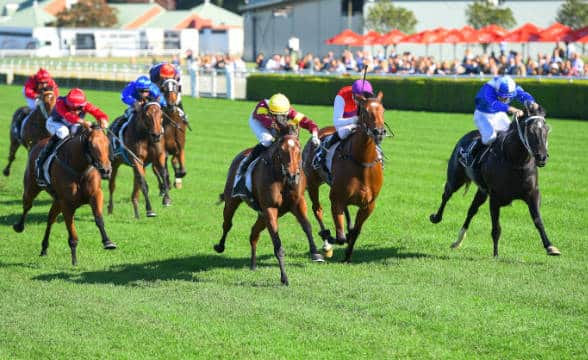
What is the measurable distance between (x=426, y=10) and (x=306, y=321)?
4672cm

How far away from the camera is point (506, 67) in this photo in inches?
1241

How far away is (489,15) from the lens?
4962cm

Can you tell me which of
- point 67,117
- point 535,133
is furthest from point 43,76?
point 535,133

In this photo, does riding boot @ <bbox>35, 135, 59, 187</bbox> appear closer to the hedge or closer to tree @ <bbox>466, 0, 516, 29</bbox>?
the hedge

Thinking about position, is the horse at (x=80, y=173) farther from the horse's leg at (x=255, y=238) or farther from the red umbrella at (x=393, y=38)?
the red umbrella at (x=393, y=38)

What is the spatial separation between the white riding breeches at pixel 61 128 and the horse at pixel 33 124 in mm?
2507

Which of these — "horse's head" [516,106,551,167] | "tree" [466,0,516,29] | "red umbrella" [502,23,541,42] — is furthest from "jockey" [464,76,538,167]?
"tree" [466,0,516,29]

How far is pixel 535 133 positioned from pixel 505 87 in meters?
1.10

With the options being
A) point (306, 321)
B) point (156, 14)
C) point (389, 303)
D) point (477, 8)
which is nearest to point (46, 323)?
point (306, 321)

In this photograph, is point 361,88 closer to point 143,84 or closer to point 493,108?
point 493,108

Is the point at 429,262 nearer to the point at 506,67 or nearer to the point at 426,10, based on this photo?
the point at 506,67

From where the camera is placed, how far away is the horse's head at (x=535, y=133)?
10.2 meters

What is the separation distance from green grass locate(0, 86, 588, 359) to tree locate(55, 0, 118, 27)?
3001 inches

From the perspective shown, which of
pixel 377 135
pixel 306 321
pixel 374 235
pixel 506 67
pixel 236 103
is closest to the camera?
pixel 306 321
